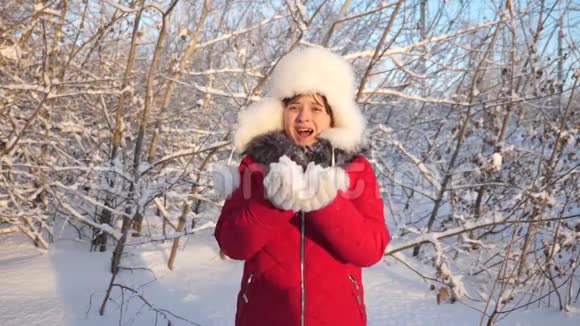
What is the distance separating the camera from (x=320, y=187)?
3.49 feet

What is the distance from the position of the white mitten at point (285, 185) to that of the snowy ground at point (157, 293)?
220 cm

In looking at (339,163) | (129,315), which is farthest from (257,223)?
(129,315)

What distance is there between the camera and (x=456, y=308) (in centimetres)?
339

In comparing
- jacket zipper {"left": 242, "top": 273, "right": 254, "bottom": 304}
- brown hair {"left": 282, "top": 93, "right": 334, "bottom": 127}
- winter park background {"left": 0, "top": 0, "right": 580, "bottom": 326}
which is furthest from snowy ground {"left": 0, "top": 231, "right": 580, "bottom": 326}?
brown hair {"left": 282, "top": 93, "right": 334, "bottom": 127}

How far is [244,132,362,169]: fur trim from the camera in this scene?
1282 millimetres

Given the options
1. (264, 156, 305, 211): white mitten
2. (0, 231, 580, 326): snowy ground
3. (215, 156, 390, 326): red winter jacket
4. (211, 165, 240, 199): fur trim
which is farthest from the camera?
(0, 231, 580, 326): snowy ground

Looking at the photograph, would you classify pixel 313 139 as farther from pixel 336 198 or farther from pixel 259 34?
pixel 259 34

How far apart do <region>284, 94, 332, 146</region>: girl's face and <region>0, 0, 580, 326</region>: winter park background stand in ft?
3.02

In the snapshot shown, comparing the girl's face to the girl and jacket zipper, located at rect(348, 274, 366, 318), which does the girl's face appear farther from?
jacket zipper, located at rect(348, 274, 366, 318)

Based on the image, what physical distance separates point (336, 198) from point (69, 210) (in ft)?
10.7

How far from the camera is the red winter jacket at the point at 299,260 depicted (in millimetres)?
1228

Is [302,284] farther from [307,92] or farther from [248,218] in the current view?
[307,92]

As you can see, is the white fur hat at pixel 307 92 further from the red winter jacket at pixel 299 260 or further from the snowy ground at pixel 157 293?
the snowy ground at pixel 157 293

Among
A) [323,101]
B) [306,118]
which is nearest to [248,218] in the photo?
[306,118]
